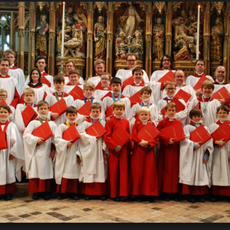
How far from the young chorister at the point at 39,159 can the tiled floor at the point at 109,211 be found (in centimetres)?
19

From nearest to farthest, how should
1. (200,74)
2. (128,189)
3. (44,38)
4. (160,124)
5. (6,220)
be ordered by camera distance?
(6,220) → (128,189) → (160,124) → (200,74) → (44,38)

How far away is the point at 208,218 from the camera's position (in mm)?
4352

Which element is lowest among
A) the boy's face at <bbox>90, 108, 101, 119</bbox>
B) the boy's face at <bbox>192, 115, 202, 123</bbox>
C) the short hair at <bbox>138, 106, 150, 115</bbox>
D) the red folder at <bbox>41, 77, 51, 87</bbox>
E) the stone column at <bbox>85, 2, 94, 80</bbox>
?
the boy's face at <bbox>192, 115, 202, 123</bbox>

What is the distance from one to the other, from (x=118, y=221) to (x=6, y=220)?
4.35 feet

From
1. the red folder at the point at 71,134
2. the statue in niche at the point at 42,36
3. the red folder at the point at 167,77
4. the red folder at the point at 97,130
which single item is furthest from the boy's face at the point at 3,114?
the statue in niche at the point at 42,36

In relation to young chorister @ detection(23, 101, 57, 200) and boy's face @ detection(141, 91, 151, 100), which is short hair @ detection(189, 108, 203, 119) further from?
young chorister @ detection(23, 101, 57, 200)

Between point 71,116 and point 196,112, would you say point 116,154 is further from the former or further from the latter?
point 196,112

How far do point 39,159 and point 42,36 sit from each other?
5249mm

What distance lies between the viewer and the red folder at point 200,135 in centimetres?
519

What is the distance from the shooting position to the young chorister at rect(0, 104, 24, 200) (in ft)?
16.9

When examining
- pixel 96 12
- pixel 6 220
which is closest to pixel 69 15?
pixel 96 12

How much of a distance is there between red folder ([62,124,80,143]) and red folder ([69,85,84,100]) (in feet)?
3.44

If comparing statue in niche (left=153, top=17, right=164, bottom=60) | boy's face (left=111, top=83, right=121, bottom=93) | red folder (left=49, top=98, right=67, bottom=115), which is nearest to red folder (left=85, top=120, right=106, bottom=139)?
red folder (left=49, top=98, right=67, bottom=115)

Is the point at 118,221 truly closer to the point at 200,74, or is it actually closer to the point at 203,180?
the point at 203,180
